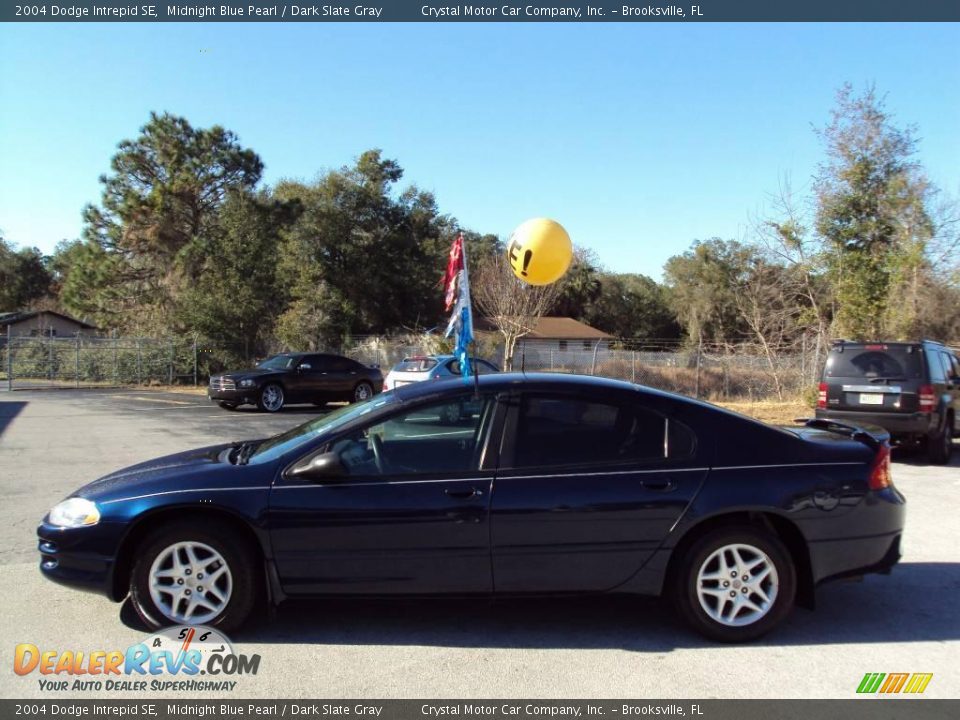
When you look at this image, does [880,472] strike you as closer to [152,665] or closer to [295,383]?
[152,665]

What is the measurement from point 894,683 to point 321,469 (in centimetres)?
313

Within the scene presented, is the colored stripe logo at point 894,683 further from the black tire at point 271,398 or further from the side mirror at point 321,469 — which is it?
the black tire at point 271,398

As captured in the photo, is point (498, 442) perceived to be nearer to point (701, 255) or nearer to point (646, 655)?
point (646, 655)

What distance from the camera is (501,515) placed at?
3.89 m

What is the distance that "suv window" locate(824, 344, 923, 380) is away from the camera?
9.75 metres

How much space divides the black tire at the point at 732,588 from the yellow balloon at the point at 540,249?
5478 millimetres

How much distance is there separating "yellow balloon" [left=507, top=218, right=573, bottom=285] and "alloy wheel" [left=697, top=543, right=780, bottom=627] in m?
5.54

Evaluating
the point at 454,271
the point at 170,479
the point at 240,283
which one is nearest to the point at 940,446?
the point at 454,271

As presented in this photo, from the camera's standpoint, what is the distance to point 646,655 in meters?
3.84

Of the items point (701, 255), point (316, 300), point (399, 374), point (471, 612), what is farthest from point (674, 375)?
point (701, 255)

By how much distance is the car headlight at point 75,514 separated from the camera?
397 centimetres

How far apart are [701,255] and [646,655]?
52177 millimetres

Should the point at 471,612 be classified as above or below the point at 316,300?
below

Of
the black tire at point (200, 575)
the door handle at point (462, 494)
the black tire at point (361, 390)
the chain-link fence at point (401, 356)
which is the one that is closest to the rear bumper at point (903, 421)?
the door handle at point (462, 494)
